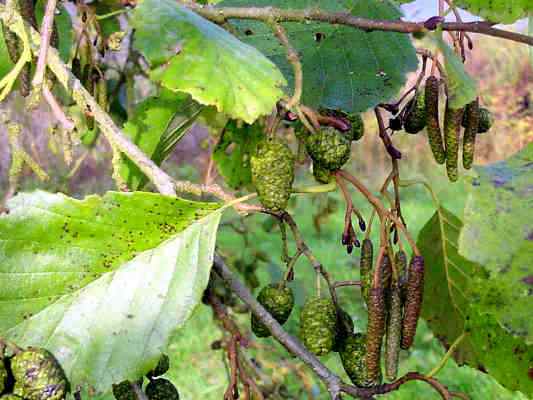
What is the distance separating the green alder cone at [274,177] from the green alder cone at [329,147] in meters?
0.03

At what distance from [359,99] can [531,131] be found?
28.6 feet

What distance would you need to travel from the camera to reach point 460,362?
4.94ft

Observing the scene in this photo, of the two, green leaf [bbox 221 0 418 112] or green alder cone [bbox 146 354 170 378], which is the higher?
green leaf [bbox 221 0 418 112]

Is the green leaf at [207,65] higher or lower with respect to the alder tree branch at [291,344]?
higher

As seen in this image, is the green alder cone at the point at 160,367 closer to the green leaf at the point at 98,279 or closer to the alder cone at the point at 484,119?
the green leaf at the point at 98,279

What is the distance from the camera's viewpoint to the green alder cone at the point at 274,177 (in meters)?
0.90

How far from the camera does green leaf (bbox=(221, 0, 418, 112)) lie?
125 centimetres

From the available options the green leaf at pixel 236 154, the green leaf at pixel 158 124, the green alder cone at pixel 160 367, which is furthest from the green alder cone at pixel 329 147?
the green leaf at pixel 236 154

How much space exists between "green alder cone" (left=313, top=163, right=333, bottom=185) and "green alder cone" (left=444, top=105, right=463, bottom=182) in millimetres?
202

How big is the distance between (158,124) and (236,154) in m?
0.49

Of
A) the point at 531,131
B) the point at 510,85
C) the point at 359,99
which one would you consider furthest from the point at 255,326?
the point at 510,85

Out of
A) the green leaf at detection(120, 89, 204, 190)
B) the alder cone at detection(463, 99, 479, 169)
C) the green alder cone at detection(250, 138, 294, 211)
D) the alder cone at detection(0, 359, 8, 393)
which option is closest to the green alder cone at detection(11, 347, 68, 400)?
the alder cone at detection(0, 359, 8, 393)

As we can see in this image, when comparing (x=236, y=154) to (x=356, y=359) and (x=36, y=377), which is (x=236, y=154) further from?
(x=36, y=377)

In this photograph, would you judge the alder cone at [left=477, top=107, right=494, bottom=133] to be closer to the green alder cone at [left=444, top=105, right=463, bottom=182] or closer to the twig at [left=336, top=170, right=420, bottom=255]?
the green alder cone at [left=444, top=105, right=463, bottom=182]
